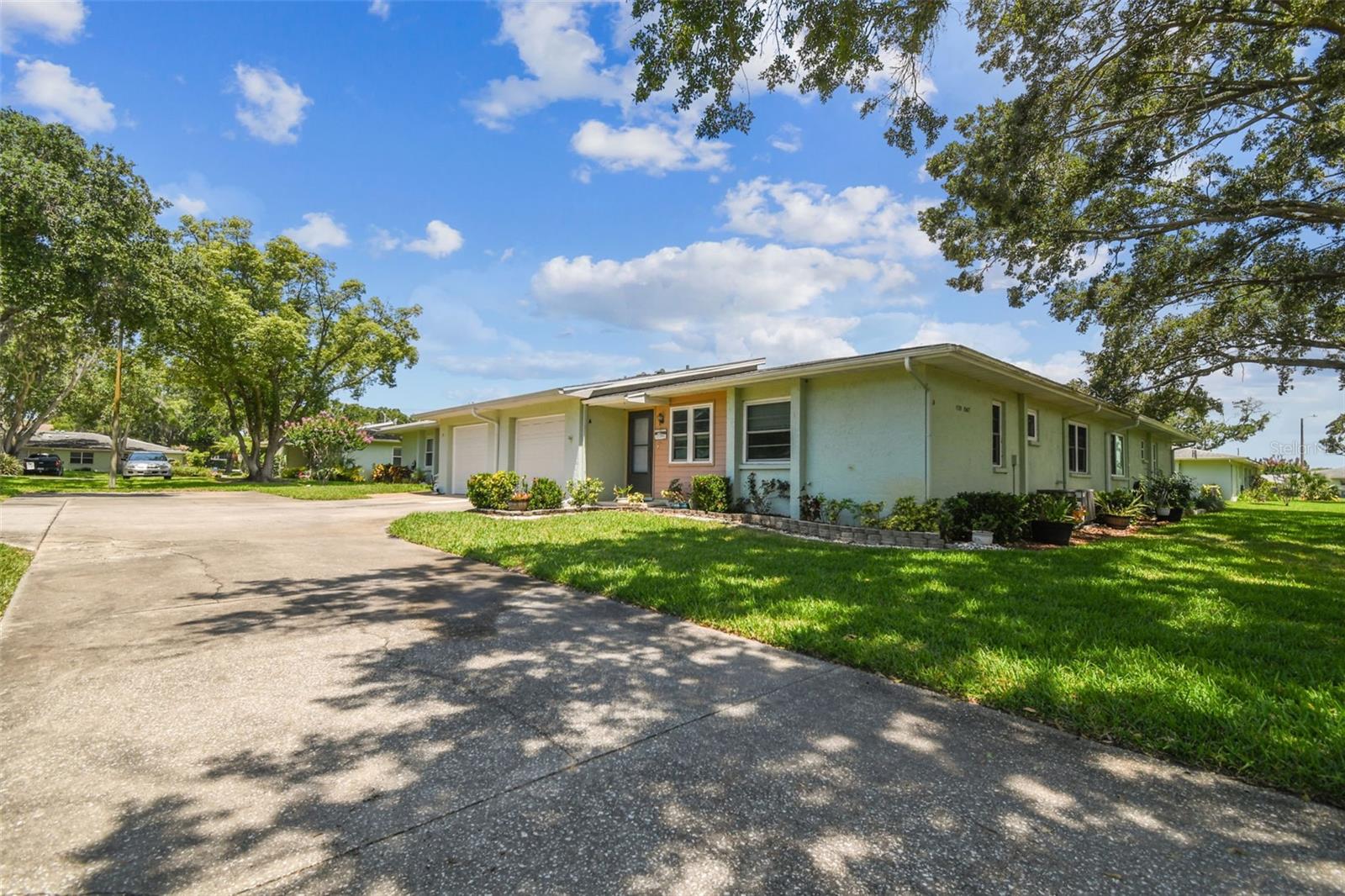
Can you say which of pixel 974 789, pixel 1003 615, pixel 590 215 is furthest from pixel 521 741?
pixel 590 215

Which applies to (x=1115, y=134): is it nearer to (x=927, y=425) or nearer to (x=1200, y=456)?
(x=927, y=425)

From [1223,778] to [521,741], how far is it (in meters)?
3.11

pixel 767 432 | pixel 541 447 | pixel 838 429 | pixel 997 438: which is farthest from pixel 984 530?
pixel 541 447

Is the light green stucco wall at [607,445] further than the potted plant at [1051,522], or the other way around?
the light green stucco wall at [607,445]

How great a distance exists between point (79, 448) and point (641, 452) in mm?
54486

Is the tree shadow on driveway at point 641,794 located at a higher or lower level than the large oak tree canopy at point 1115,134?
lower

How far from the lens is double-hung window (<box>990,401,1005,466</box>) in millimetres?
11914

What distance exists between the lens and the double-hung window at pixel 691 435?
13477mm

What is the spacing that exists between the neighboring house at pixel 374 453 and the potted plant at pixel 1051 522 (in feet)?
88.4

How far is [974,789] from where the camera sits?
7.88ft

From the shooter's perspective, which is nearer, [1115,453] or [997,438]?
[997,438]

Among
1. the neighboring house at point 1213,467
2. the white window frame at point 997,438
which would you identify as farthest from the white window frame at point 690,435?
the neighboring house at point 1213,467

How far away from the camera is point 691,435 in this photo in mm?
13742

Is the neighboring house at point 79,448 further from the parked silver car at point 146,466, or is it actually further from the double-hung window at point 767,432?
the double-hung window at point 767,432
